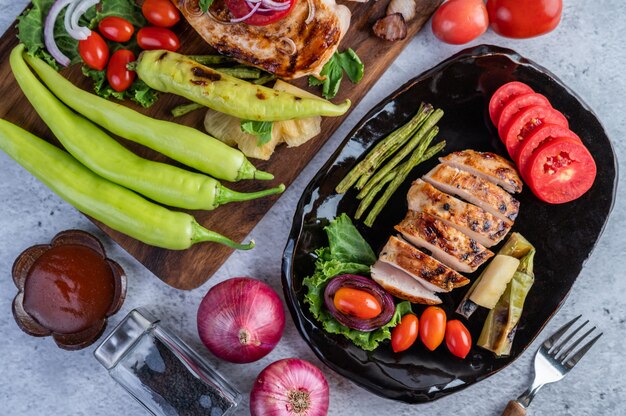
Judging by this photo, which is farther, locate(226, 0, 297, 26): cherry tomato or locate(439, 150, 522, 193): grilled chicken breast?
locate(439, 150, 522, 193): grilled chicken breast

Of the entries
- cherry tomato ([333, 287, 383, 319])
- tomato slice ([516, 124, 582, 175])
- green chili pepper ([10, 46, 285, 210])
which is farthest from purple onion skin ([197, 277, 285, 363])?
tomato slice ([516, 124, 582, 175])

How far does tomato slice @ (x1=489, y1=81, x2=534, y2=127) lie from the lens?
374 centimetres

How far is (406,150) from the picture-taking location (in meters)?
3.83

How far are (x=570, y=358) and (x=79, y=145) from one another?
3420 millimetres

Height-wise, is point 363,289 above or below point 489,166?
below

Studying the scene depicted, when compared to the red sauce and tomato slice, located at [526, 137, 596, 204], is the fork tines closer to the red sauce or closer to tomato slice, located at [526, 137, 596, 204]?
tomato slice, located at [526, 137, 596, 204]

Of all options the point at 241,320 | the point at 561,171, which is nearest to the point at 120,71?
the point at 241,320

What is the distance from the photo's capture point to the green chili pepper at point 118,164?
12.0 ft

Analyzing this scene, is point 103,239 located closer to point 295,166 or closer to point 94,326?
point 94,326

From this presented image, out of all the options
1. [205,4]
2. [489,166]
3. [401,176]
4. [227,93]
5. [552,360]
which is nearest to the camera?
[205,4]

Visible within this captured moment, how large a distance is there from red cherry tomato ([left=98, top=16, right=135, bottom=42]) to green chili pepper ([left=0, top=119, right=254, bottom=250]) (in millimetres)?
786

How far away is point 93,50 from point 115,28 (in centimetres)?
19

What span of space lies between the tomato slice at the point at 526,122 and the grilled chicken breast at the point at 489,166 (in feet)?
0.39

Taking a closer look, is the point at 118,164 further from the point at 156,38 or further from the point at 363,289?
the point at 363,289
